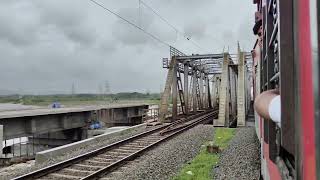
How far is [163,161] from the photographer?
1100 centimetres

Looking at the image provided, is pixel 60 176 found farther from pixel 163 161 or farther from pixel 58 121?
pixel 58 121

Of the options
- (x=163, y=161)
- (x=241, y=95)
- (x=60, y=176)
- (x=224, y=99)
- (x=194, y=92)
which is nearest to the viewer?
(x=60, y=176)

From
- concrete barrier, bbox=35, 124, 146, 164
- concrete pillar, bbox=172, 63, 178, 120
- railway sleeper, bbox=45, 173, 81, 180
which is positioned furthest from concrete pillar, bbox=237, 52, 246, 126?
railway sleeper, bbox=45, 173, 81, 180

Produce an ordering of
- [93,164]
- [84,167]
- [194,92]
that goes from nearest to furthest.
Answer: [84,167] → [93,164] → [194,92]

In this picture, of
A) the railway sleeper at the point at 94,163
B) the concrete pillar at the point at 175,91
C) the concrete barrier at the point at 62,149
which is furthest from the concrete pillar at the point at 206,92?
the railway sleeper at the point at 94,163

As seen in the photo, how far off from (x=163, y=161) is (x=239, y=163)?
7.84 feet

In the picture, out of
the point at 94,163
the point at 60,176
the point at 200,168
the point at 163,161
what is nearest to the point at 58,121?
the point at 94,163

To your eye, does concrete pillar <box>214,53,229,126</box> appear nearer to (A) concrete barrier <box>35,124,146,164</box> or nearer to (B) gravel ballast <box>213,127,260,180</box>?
(A) concrete barrier <box>35,124,146,164</box>

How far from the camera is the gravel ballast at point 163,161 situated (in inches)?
368

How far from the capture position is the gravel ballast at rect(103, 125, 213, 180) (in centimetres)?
936

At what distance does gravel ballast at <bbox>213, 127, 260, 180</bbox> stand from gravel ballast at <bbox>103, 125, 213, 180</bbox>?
120cm

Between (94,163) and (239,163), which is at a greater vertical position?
(239,163)

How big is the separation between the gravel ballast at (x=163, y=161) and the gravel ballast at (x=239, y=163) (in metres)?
1.20

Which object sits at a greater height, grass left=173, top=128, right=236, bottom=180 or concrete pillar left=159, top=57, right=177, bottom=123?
concrete pillar left=159, top=57, right=177, bottom=123
